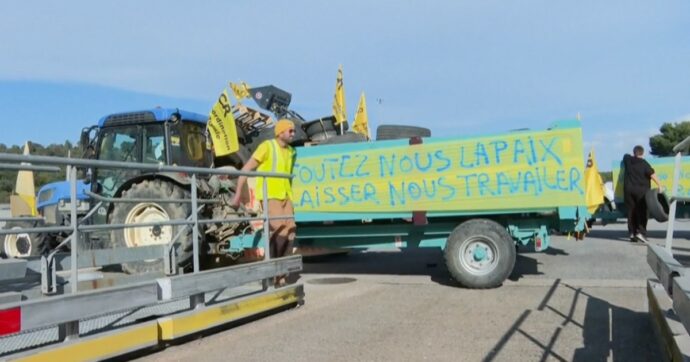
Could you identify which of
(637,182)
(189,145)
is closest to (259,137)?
(189,145)

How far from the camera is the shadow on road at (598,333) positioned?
15.5 feet

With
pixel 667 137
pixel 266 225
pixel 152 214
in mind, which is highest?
pixel 667 137

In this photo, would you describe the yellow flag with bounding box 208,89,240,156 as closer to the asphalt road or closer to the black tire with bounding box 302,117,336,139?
the asphalt road

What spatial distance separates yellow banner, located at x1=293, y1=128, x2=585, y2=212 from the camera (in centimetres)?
770

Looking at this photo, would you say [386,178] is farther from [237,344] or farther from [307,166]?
[237,344]

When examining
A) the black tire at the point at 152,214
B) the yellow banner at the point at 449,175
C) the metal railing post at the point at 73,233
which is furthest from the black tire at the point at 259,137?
the metal railing post at the point at 73,233

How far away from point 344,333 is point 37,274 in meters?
2.82

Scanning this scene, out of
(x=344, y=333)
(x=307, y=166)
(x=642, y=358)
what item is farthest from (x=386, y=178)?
(x=642, y=358)

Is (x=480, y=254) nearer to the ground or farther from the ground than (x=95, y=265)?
nearer to the ground

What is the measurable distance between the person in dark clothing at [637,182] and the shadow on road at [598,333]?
629 centimetres

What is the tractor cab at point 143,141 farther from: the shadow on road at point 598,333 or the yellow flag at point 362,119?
the shadow on road at point 598,333

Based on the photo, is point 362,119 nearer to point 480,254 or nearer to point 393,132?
point 393,132

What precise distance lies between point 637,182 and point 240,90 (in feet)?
28.4

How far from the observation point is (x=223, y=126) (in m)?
7.64
